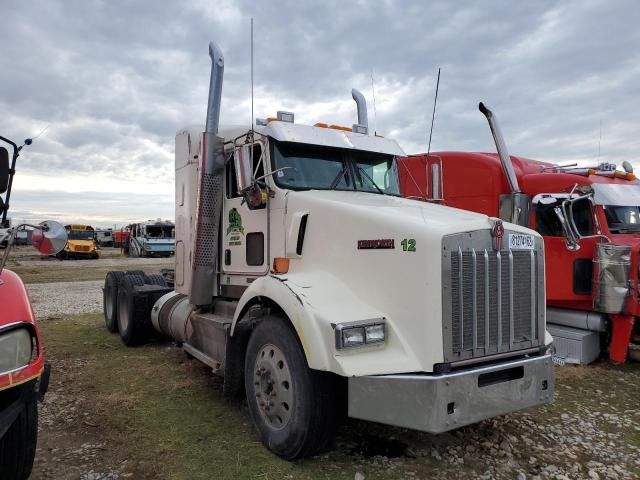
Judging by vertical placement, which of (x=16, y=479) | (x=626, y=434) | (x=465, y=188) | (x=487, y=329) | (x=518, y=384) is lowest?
(x=626, y=434)

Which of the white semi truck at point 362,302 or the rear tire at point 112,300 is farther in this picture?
the rear tire at point 112,300

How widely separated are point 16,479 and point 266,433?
1.79 meters

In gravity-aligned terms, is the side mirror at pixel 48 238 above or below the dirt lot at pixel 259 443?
above

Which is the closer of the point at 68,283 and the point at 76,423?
the point at 76,423

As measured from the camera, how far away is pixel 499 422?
4.72 metres

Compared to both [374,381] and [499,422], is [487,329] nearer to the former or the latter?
[374,381]

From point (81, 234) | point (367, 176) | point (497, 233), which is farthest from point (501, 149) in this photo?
point (81, 234)

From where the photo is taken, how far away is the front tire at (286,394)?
12.1 ft

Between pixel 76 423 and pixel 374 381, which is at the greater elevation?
pixel 374 381

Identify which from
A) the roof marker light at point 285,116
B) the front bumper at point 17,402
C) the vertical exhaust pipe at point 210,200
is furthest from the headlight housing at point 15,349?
the roof marker light at point 285,116

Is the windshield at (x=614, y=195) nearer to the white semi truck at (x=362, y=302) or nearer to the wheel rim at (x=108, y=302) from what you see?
the white semi truck at (x=362, y=302)

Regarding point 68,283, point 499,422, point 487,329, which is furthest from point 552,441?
point 68,283

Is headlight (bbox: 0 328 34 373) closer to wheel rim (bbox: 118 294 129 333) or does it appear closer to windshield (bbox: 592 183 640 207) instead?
wheel rim (bbox: 118 294 129 333)

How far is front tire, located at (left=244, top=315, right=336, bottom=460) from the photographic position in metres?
3.69
